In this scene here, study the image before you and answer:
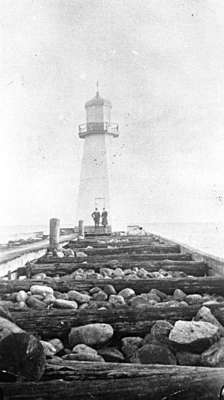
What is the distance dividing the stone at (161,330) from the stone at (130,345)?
0.37ft

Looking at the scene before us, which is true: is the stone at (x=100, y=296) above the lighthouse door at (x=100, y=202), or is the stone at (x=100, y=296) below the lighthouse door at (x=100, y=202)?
below

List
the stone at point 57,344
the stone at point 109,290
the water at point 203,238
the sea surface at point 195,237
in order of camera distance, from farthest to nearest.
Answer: the water at point 203,238, the sea surface at point 195,237, the stone at point 109,290, the stone at point 57,344

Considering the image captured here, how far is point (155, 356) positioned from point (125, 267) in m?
4.13

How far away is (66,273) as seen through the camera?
595cm

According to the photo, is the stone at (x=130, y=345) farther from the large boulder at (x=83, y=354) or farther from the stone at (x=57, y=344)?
the stone at (x=57, y=344)

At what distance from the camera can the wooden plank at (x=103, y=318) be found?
2.63 metres

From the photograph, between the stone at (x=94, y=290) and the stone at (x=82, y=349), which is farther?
the stone at (x=94, y=290)

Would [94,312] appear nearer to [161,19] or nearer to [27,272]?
[27,272]

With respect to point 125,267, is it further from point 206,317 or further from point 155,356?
point 155,356

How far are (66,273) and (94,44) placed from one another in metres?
4.17

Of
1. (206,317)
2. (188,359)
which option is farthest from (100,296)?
(188,359)

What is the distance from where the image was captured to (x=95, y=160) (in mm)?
28250

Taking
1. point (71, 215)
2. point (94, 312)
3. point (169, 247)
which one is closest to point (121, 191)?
point (71, 215)

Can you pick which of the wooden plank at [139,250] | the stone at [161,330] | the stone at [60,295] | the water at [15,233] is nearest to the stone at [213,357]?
the stone at [161,330]
